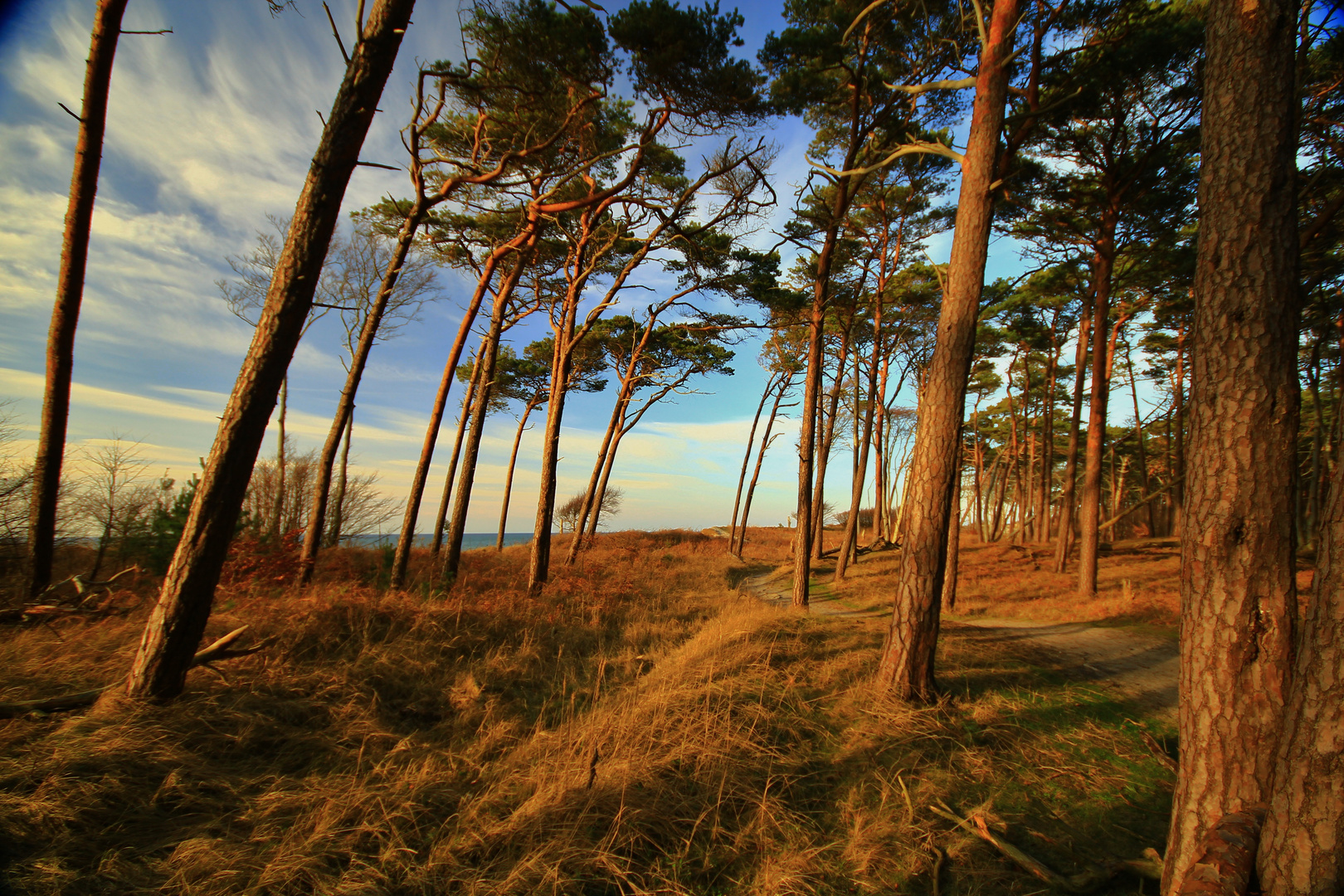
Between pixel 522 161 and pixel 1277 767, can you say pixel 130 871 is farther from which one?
pixel 522 161

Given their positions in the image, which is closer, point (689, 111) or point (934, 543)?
point (934, 543)

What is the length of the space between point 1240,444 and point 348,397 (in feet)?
34.3

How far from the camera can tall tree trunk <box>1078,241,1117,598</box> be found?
34.6 ft

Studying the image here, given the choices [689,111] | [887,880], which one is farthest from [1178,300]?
[887,880]

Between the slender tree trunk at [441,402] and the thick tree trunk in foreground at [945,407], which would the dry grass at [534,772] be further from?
the slender tree trunk at [441,402]

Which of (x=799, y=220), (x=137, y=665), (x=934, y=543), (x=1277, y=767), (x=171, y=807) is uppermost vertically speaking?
(x=799, y=220)

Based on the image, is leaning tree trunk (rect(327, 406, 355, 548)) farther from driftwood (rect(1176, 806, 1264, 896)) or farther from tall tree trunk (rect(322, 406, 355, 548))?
driftwood (rect(1176, 806, 1264, 896))

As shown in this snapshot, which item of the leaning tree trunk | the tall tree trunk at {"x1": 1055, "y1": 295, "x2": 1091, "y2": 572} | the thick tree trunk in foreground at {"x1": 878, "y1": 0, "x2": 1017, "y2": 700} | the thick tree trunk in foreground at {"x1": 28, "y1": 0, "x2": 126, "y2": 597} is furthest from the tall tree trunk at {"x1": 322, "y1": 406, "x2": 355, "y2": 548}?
the tall tree trunk at {"x1": 1055, "y1": 295, "x2": 1091, "y2": 572}

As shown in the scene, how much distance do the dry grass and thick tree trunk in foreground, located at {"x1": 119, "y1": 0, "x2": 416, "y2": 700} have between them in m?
0.50

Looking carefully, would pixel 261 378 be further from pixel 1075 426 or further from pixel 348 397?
pixel 1075 426

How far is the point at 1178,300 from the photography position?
12672 millimetres

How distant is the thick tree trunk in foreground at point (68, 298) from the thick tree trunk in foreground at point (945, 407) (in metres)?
8.61

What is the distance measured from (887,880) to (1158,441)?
34.3 meters

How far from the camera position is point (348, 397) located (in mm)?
8484
